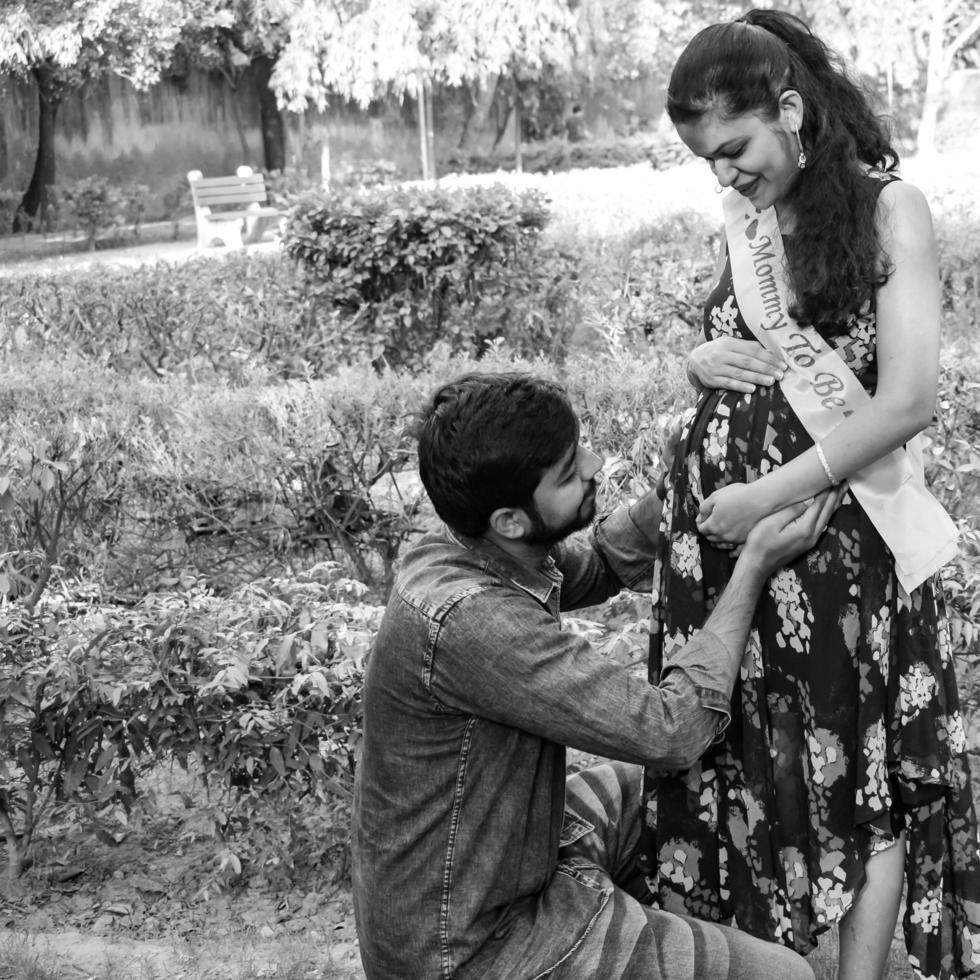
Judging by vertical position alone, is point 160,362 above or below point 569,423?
below

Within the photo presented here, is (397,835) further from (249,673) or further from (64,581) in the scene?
(64,581)

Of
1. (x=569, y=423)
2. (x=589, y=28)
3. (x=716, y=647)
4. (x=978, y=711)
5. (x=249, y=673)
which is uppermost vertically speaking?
(x=589, y=28)

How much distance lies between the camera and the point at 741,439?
2070 millimetres

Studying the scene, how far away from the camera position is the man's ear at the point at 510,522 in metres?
1.93

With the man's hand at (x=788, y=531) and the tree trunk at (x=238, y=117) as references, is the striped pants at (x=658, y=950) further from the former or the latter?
the tree trunk at (x=238, y=117)

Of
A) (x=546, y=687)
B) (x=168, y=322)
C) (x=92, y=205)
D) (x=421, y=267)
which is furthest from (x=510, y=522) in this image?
(x=92, y=205)

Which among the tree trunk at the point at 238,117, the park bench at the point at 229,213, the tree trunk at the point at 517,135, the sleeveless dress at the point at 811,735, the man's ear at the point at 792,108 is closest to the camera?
the man's ear at the point at 792,108

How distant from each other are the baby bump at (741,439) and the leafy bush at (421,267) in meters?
4.85

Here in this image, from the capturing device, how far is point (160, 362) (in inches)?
284

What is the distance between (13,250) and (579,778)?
65.9 ft

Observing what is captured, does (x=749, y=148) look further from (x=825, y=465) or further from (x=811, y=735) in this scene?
(x=811, y=735)

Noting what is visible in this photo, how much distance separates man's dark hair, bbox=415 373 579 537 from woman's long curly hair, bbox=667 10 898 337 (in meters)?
0.40

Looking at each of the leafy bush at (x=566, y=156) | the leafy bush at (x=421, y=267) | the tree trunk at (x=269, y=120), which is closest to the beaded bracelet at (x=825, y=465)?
the leafy bush at (x=421, y=267)

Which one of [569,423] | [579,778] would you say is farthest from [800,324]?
[579,778]
